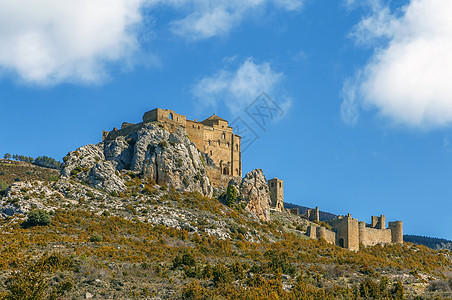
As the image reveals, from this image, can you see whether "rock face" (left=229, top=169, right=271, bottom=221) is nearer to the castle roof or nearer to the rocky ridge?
the rocky ridge

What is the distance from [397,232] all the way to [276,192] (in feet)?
64.9

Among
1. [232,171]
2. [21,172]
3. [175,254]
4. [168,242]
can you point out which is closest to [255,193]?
[232,171]

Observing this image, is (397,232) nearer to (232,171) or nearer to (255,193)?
(255,193)

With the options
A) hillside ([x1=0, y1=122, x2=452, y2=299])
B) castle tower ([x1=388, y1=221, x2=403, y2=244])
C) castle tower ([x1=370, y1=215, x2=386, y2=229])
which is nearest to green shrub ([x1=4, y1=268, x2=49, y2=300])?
hillside ([x1=0, y1=122, x2=452, y2=299])

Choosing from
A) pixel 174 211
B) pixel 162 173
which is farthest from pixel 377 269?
pixel 162 173

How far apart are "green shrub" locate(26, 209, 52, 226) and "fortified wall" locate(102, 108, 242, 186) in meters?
27.6

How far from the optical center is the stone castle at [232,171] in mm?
82875

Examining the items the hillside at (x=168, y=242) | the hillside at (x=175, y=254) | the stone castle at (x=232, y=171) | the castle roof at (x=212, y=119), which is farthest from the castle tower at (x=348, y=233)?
the castle roof at (x=212, y=119)

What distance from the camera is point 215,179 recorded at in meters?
89.2

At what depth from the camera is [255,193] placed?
8681 centimetres

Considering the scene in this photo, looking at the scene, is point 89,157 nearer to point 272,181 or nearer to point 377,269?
point 272,181

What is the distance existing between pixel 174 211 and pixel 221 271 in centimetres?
2546

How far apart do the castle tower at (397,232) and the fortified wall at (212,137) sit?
26.1m

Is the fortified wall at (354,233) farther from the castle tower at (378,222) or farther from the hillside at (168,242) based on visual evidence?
the hillside at (168,242)
